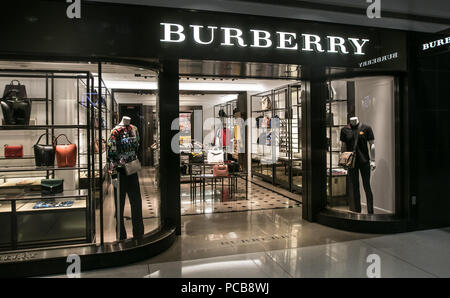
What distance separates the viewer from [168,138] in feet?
14.6

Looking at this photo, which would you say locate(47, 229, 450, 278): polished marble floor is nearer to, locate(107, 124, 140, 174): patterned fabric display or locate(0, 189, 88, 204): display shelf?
locate(0, 189, 88, 204): display shelf

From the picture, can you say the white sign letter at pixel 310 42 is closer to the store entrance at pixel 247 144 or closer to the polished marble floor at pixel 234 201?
the store entrance at pixel 247 144

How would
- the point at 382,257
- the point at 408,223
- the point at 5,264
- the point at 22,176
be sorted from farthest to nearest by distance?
the point at 22,176, the point at 408,223, the point at 382,257, the point at 5,264

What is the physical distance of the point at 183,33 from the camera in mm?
3986

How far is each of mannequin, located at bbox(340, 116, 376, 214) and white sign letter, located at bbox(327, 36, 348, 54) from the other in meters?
1.08

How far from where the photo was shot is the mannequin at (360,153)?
16.6 feet

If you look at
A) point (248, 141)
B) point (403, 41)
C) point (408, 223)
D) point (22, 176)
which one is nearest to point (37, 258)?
point (22, 176)

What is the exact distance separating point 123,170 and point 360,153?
3.49m

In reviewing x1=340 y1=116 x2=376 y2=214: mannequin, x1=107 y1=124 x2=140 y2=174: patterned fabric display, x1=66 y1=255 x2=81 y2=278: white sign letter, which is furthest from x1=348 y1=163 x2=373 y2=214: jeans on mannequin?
x1=66 y1=255 x2=81 y2=278: white sign letter

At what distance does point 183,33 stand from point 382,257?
3494 millimetres

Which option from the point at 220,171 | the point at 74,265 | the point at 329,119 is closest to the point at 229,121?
the point at 220,171

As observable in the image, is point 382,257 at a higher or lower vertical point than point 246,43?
lower

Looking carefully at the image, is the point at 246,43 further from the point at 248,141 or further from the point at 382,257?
the point at 248,141

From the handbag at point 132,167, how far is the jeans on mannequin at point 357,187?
3.31 metres
